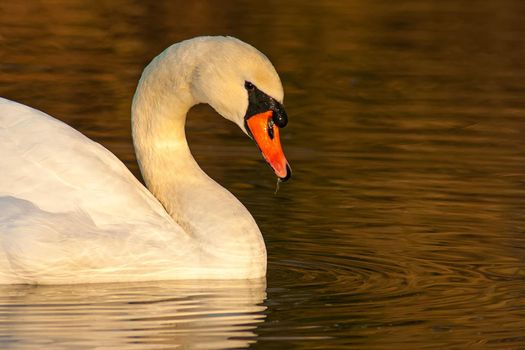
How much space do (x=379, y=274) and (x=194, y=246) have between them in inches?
43.7

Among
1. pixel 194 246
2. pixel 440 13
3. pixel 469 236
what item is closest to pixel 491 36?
pixel 440 13

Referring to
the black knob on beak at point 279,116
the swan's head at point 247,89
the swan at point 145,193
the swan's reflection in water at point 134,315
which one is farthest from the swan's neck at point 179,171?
the black knob on beak at point 279,116

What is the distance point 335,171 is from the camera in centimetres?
1320

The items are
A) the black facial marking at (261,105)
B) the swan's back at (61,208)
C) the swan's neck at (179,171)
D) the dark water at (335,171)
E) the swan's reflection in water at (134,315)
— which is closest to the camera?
the swan's reflection in water at (134,315)

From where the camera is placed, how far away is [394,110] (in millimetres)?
16594

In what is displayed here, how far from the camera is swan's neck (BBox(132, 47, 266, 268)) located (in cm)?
973

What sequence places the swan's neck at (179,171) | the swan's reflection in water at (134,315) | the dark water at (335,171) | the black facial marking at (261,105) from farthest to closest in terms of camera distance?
the swan's neck at (179,171) < the black facial marking at (261,105) < the dark water at (335,171) < the swan's reflection in water at (134,315)

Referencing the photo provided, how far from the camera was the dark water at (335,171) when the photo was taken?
868 cm

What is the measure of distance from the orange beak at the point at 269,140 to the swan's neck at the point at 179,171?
0.42m

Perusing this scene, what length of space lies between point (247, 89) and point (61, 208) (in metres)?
1.21

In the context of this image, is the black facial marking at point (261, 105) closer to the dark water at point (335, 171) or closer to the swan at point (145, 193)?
the swan at point (145, 193)

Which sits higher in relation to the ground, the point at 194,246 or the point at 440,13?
the point at 194,246

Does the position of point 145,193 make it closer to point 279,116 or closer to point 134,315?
point 279,116

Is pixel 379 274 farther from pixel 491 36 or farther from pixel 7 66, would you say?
pixel 491 36
